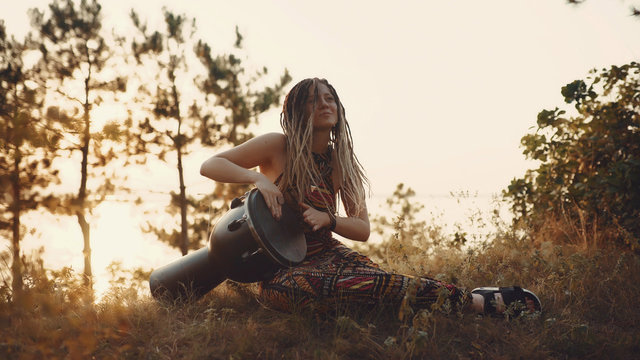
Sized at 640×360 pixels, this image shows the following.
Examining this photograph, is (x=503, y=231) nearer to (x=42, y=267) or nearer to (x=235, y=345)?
(x=235, y=345)

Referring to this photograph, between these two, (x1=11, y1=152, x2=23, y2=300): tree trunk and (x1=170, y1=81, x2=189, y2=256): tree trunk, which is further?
(x1=170, y1=81, x2=189, y2=256): tree trunk

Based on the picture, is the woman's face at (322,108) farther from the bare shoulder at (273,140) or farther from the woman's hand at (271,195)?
the woman's hand at (271,195)

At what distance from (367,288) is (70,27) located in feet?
36.5

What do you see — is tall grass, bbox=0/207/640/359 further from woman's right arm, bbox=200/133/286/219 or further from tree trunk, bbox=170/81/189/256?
tree trunk, bbox=170/81/189/256

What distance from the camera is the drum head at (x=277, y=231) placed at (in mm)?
2195

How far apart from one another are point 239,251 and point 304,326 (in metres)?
0.49

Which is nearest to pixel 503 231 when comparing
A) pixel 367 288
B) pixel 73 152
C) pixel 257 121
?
pixel 367 288

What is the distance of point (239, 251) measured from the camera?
2.28m

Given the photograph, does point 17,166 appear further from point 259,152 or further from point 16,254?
point 259,152

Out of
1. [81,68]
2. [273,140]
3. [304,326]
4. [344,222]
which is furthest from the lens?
[81,68]

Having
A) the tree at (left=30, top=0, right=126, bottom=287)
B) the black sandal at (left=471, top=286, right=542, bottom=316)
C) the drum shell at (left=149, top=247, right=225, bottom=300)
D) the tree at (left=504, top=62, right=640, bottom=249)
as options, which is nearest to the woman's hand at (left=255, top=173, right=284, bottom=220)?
the drum shell at (left=149, top=247, right=225, bottom=300)

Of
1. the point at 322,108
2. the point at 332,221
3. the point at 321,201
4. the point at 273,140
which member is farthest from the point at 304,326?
the point at 322,108

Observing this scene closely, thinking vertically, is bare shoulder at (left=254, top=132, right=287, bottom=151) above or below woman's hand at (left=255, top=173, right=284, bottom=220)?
above

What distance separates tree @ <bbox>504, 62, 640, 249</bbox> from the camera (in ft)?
11.6
